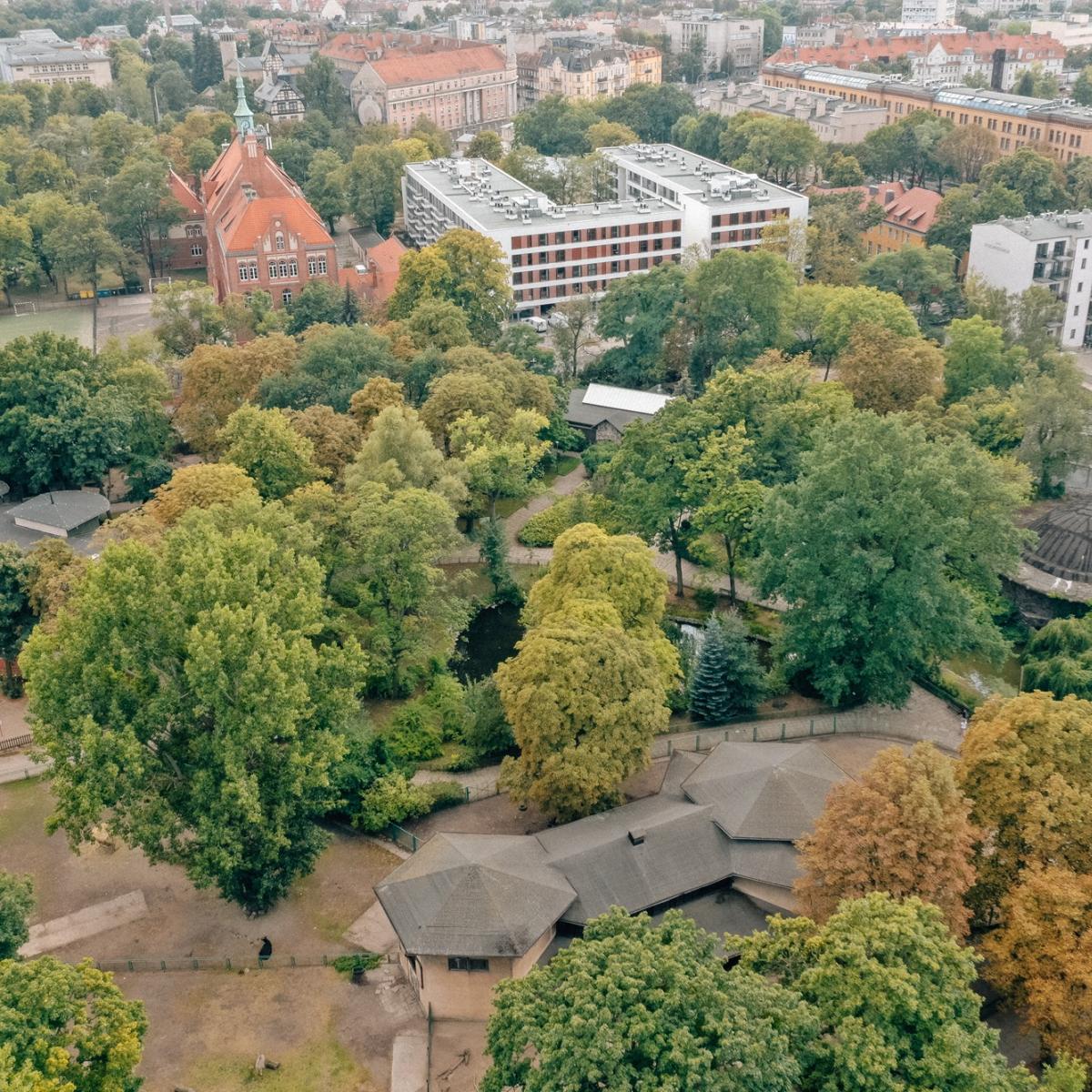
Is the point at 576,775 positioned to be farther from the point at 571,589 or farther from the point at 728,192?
the point at 728,192

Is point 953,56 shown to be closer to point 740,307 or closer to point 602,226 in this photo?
point 602,226

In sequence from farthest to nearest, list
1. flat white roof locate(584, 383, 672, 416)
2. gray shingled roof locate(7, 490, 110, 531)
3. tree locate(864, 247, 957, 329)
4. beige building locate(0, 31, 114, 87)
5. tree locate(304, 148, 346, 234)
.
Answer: beige building locate(0, 31, 114, 87), tree locate(304, 148, 346, 234), tree locate(864, 247, 957, 329), flat white roof locate(584, 383, 672, 416), gray shingled roof locate(7, 490, 110, 531)

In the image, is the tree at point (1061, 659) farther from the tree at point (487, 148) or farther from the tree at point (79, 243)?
the tree at point (487, 148)

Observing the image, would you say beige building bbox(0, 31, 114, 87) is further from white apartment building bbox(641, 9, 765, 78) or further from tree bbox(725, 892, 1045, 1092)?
tree bbox(725, 892, 1045, 1092)

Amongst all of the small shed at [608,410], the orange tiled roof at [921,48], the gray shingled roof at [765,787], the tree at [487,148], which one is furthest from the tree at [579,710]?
the orange tiled roof at [921,48]

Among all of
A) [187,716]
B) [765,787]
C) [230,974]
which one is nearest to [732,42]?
[765,787]

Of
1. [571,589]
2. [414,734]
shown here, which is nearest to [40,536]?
[414,734]

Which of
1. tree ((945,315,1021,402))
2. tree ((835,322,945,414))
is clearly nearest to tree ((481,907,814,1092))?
tree ((835,322,945,414))
